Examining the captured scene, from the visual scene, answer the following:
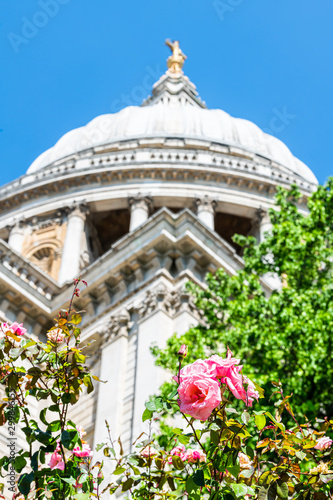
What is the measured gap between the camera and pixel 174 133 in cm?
4806

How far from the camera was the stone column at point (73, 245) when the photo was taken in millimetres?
35344

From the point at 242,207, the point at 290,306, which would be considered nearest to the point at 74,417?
the point at 290,306

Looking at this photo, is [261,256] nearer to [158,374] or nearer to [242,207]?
[158,374]

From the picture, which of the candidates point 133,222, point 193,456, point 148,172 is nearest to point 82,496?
point 193,456

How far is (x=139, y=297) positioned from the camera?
17.7 meters

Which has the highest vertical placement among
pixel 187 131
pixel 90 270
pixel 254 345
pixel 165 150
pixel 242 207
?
pixel 187 131

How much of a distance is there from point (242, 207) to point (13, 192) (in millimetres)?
12979

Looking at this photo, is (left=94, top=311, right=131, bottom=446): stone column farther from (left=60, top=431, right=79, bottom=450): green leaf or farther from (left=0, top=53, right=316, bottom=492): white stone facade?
(left=60, top=431, right=79, bottom=450): green leaf

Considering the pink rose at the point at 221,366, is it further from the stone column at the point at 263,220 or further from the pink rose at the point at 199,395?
the stone column at the point at 263,220

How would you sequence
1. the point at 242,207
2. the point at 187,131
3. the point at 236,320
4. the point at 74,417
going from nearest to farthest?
the point at 236,320
the point at 74,417
the point at 242,207
the point at 187,131

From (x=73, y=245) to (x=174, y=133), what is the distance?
13969 mm

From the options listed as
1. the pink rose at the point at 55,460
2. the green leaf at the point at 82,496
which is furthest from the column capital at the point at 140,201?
the green leaf at the point at 82,496

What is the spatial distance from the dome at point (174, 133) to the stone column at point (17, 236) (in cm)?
914

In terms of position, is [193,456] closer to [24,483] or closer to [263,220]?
[24,483]
